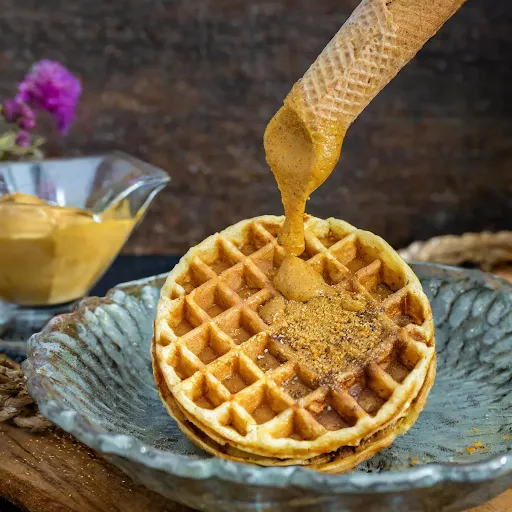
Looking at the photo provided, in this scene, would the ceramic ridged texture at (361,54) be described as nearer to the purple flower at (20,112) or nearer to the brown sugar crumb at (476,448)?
the brown sugar crumb at (476,448)

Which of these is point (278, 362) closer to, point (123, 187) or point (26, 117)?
point (123, 187)

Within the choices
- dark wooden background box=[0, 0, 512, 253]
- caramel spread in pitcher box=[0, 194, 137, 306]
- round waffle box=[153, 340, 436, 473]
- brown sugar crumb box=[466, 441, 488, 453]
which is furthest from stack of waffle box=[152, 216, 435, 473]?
dark wooden background box=[0, 0, 512, 253]

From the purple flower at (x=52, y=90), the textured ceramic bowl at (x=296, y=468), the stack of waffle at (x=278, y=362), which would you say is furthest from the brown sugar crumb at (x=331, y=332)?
the purple flower at (x=52, y=90)

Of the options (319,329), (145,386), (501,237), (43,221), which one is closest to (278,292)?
(319,329)

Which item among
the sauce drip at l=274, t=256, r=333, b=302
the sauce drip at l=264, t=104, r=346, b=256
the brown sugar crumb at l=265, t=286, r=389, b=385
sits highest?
the sauce drip at l=264, t=104, r=346, b=256

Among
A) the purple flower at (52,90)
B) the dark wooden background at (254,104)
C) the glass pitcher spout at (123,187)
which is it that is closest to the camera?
the glass pitcher spout at (123,187)

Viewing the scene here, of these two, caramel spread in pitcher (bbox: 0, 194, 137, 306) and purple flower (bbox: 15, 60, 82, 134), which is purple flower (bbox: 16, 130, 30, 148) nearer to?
purple flower (bbox: 15, 60, 82, 134)
